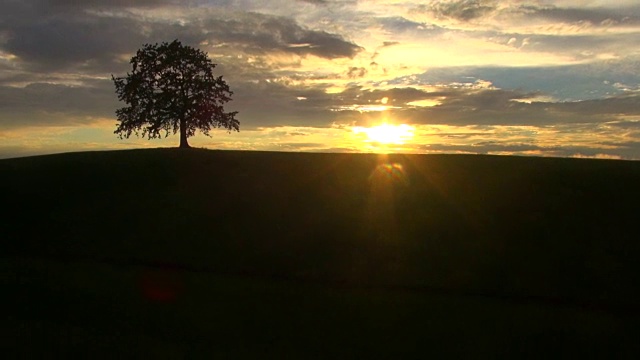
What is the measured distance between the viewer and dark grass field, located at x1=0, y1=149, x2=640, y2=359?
42.7 feet

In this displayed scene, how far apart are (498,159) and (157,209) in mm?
21668

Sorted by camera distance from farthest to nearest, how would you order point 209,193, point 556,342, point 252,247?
point 209,193, point 252,247, point 556,342

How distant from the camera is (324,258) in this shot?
21562mm

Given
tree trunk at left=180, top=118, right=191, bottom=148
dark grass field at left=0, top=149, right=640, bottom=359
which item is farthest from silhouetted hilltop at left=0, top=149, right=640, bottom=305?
tree trunk at left=180, top=118, right=191, bottom=148

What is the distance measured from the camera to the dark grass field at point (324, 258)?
42.7ft

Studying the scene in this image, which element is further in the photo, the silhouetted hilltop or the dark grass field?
the silhouetted hilltop

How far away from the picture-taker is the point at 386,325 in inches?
558

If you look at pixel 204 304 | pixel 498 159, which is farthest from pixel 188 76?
pixel 204 304

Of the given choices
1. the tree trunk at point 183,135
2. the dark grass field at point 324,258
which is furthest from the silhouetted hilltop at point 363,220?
the tree trunk at point 183,135

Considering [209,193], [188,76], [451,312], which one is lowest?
[451,312]

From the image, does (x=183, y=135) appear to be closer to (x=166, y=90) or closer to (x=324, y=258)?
(x=166, y=90)

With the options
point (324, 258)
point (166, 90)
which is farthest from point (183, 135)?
point (324, 258)

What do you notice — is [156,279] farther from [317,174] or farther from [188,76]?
[188,76]

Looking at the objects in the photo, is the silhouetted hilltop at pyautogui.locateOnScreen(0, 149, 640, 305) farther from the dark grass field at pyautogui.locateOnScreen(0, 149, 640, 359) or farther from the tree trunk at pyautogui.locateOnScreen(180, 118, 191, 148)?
the tree trunk at pyautogui.locateOnScreen(180, 118, 191, 148)
